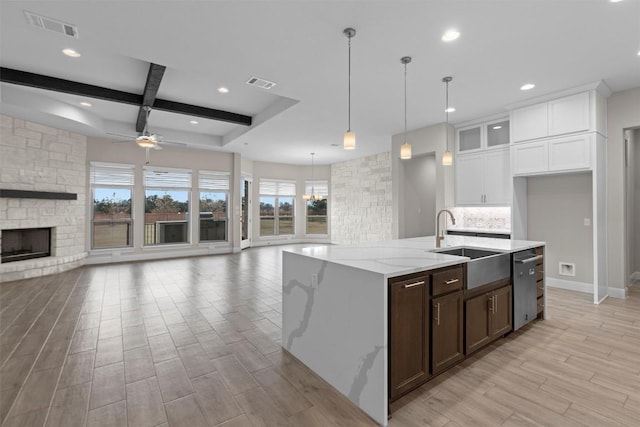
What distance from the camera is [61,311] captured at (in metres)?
3.81

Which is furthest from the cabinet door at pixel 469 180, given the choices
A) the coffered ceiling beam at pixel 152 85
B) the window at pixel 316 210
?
the window at pixel 316 210

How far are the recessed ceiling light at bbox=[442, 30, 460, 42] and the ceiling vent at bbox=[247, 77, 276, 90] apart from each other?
2255 mm

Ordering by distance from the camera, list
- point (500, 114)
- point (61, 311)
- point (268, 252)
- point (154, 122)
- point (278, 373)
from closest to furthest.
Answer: point (278, 373) → point (61, 311) → point (500, 114) → point (154, 122) → point (268, 252)

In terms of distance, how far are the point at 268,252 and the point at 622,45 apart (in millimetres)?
8155

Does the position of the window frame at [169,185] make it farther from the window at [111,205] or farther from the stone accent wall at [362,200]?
the stone accent wall at [362,200]

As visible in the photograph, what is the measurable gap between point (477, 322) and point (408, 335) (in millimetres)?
977

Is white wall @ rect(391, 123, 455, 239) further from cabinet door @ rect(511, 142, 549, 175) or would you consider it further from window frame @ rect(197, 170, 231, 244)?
window frame @ rect(197, 170, 231, 244)

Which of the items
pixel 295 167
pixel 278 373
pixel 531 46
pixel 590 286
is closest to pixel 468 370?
pixel 278 373

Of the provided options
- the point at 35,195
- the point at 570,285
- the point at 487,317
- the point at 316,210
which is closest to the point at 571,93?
the point at 570,285

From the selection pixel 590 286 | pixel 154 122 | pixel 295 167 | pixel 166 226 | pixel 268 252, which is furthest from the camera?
pixel 295 167

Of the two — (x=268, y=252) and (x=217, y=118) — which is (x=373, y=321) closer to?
(x=217, y=118)

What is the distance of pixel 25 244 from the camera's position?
19.6ft

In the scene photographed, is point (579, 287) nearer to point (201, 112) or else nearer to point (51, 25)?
point (201, 112)

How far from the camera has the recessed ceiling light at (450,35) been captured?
9.61 feet
